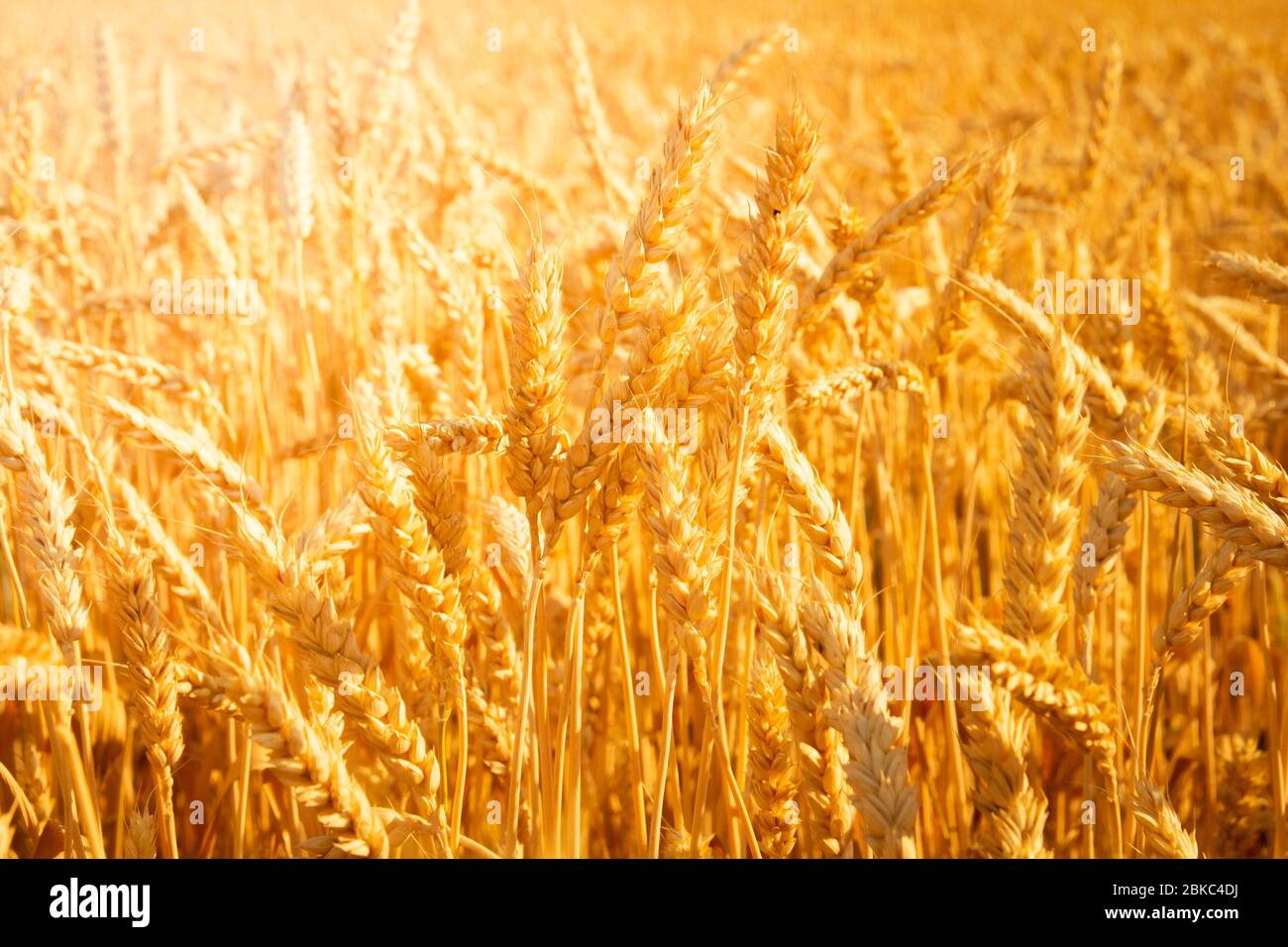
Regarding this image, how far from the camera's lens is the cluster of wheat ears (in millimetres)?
903

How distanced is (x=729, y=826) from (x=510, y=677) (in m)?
0.35

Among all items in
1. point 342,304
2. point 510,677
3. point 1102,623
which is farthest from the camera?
point 342,304

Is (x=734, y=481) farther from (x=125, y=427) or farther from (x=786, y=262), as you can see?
(x=125, y=427)

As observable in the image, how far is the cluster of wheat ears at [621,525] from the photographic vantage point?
2.96 feet

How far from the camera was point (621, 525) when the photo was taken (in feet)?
3.13

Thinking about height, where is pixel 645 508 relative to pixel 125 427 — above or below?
below

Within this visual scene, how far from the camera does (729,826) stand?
105 cm
